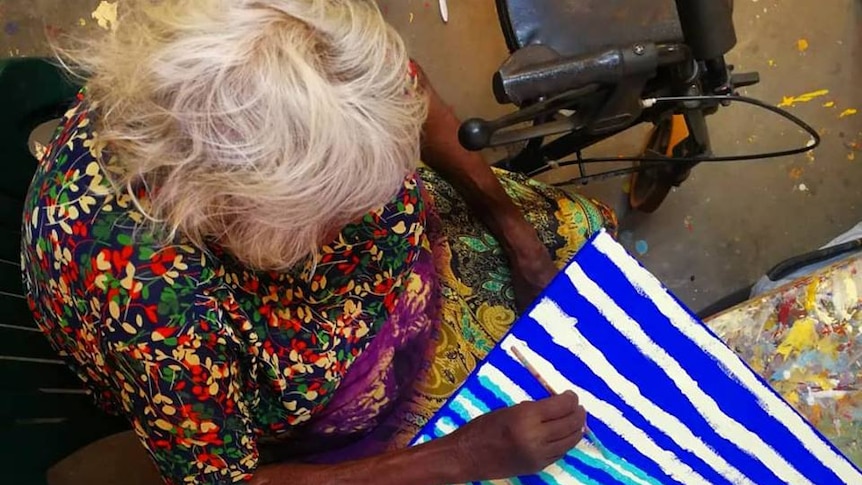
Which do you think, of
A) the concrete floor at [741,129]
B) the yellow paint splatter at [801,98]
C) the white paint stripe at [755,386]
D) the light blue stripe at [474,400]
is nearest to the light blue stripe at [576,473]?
the light blue stripe at [474,400]

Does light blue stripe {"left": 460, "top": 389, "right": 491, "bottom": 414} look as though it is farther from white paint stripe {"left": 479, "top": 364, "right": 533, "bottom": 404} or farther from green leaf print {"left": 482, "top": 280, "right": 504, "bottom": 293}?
green leaf print {"left": 482, "top": 280, "right": 504, "bottom": 293}

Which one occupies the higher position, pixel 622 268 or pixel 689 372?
pixel 622 268

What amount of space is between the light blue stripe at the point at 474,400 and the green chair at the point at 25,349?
47 cm

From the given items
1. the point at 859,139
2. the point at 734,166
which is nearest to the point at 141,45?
the point at 734,166

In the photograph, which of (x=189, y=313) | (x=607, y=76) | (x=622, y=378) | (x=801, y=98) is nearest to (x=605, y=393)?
(x=622, y=378)

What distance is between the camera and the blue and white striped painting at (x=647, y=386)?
0.94 meters

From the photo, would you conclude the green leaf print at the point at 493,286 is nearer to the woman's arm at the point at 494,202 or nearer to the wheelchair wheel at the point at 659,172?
the woman's arm at the point at 494,202

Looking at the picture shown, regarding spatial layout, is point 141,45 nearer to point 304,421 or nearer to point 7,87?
point 7,87

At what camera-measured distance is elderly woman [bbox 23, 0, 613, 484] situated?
661 millimetres

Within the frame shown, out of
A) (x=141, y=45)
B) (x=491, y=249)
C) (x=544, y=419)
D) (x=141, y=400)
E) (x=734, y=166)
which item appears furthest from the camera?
(x=734, y=166)

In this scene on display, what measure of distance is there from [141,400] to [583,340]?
51cm

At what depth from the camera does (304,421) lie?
0.98 metres

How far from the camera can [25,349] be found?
35.7 inches

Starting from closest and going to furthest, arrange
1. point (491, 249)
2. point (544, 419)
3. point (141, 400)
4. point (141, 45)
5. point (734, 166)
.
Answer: point (141, 45), point (141, 400), point (544, 419), point (491, 249), point (734, 166)
